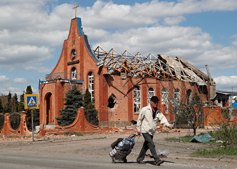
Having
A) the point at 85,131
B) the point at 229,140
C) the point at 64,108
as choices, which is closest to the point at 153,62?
the point at 64,108

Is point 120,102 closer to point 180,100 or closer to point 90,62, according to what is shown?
point 90,62

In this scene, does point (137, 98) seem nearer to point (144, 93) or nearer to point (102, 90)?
point (144, 93)

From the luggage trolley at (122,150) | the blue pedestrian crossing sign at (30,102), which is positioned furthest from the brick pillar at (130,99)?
the luggage trolley at (122,150)

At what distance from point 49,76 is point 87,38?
6.74 meters

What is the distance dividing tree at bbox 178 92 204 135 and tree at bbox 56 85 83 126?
18904mm

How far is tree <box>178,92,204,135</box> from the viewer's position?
685 inches

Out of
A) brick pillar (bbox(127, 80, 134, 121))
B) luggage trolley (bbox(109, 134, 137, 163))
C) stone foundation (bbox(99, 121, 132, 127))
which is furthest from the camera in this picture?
brick pillar (bbox(127, 80, 134, 121))

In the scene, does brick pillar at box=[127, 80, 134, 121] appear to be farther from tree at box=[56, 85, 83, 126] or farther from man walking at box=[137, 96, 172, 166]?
man walking at box=[137, 96, 172, 166]

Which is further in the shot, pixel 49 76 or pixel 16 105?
pixel 16 105

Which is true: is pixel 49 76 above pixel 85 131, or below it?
above

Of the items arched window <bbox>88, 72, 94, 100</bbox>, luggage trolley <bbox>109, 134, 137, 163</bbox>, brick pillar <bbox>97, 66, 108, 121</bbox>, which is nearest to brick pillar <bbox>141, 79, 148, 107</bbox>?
brick pillar <bbox>97, 66, 108, 121</bbox>

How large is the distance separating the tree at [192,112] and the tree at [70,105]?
744 inches

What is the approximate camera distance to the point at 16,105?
50.3m

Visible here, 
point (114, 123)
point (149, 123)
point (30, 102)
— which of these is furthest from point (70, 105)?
point (149, 123)
